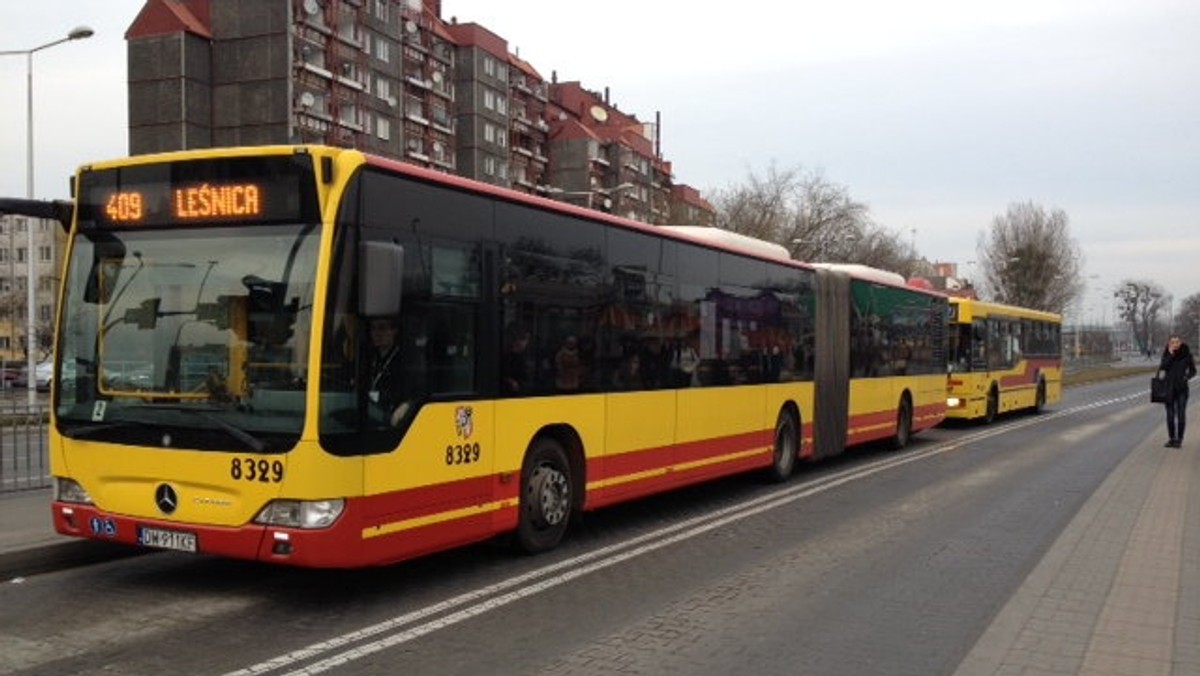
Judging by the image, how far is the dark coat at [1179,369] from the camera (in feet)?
56.6

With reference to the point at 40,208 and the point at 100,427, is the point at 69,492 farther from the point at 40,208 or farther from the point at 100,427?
the point at 40,208

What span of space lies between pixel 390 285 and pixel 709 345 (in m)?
5.80

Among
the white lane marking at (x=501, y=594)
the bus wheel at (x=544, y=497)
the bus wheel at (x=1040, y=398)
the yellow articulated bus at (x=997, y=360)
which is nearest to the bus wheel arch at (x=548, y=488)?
the bus wheel at (x=544, y=497)

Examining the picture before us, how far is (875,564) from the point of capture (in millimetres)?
8469

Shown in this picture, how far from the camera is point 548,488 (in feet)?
29.0

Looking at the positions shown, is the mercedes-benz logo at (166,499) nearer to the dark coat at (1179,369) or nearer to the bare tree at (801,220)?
the dark coat at (1179,369)

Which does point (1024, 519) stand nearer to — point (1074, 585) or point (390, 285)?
point (1074, 585)

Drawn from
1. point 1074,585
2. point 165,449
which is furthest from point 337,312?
point 1074,585

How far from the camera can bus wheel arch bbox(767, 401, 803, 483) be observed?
13.7 metres

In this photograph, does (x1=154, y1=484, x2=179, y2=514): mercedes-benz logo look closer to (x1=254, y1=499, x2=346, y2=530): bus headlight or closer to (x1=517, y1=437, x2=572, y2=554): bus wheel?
(x1=254, y1=499, x2=346, y2=530): bus headlight

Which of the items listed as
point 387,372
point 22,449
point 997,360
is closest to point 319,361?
point 387,372

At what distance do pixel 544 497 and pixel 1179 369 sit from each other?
13125 mm

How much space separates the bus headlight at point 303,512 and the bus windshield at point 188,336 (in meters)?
0.36

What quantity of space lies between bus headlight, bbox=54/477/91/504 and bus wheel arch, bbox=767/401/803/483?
8.45 meters
